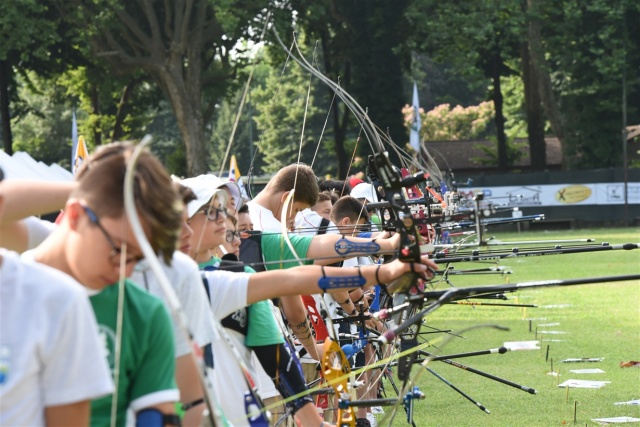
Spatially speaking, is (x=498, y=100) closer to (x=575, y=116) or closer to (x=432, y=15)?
(x=575, y=116)

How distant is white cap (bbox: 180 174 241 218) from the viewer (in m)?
4.30

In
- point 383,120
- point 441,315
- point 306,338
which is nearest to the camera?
point 306,338

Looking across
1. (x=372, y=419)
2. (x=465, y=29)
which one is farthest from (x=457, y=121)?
(x=372, y=419)

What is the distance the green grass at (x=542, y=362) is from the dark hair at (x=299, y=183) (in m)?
1.15

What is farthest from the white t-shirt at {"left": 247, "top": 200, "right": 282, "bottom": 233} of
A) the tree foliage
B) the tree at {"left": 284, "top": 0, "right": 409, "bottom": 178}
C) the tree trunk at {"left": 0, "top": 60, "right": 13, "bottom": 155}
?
the tree foliage

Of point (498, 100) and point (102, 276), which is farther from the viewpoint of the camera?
point (498, 100)

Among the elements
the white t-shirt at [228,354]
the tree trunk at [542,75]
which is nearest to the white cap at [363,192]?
the white t-shirt at [228,354]

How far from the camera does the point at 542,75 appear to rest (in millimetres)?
42594

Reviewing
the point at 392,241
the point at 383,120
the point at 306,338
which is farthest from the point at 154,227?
the point at 383,120

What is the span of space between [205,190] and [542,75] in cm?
3933

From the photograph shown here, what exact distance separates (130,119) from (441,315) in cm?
3184

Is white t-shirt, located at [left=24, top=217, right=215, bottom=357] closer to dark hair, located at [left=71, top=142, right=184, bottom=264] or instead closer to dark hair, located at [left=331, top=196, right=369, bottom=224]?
dark hair, located at [left=71, top=142, right=184, bottom=264]

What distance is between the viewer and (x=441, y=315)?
15.2 metres

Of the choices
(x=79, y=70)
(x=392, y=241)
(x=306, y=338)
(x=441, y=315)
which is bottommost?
(x=441, y=315)
